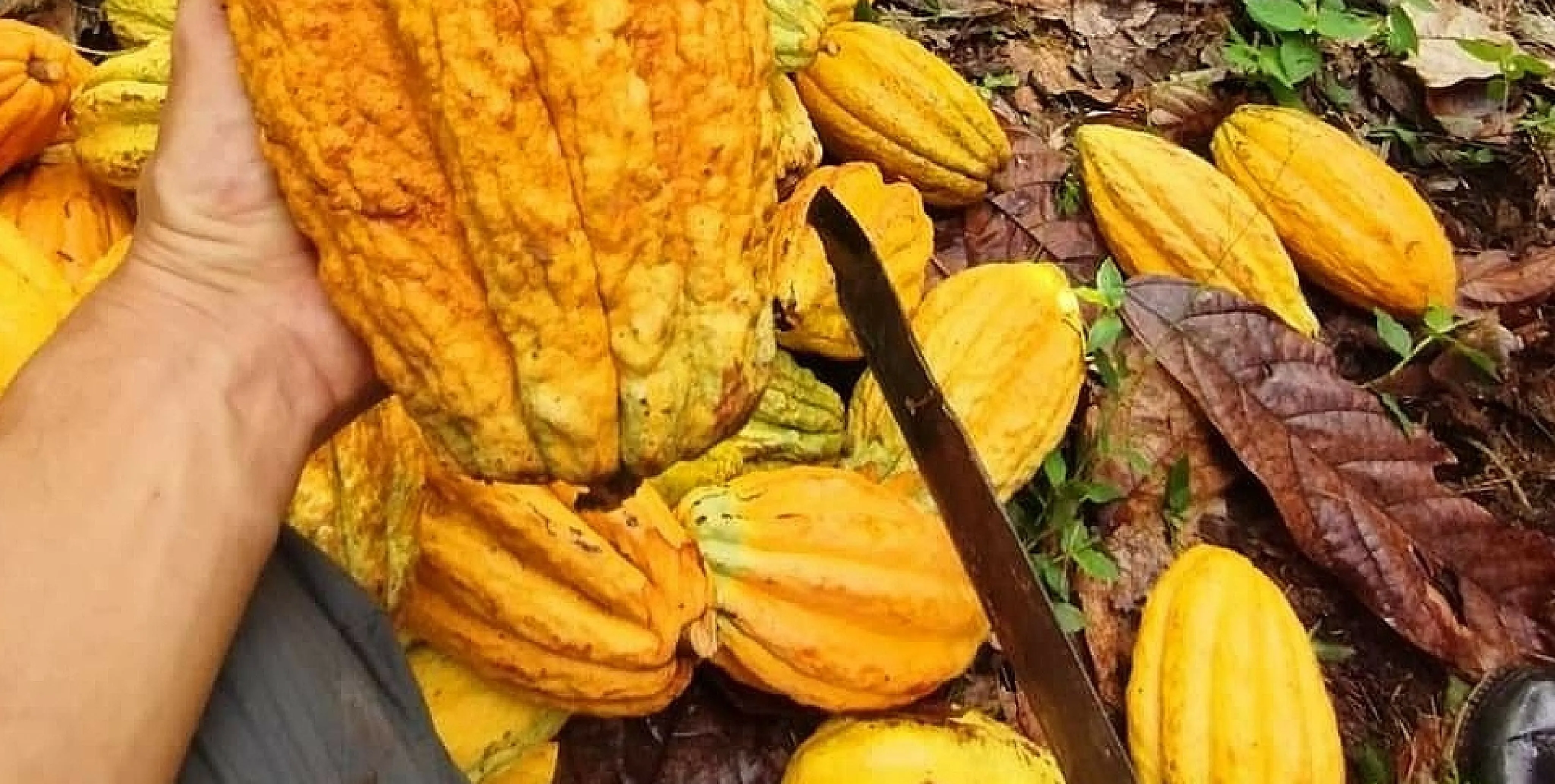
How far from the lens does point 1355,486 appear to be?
2.40 m

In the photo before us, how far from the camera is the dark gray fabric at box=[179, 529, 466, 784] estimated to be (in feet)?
4.55

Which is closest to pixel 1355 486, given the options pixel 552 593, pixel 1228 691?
pixel 1228 691

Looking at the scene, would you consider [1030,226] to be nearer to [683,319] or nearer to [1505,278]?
[1505,278]

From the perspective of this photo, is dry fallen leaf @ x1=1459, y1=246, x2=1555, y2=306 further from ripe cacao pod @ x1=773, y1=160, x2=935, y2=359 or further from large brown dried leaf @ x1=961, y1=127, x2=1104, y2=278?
ripe cacao pod @ x1=773, y1=160, x2=935, y2=359

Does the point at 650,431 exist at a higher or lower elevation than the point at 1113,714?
higher

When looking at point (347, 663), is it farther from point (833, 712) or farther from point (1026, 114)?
point (1026, 114)

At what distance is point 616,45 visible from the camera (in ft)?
4.27

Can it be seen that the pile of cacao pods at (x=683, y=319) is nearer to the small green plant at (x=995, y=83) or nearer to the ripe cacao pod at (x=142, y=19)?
the ripe cacao pod at (x=142, y=19)

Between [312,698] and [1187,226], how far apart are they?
157cm

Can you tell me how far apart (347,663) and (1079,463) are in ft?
3.91

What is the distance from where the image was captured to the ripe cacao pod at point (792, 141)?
92.4 inches

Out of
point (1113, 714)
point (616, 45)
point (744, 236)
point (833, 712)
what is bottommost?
point (1113, 714)

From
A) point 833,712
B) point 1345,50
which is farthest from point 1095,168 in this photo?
point 833,712

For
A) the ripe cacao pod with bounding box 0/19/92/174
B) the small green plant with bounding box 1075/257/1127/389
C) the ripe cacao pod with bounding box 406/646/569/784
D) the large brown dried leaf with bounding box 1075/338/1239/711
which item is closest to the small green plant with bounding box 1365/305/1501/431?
the large brown dried leaf with bounding box 1075/338/1239/711
